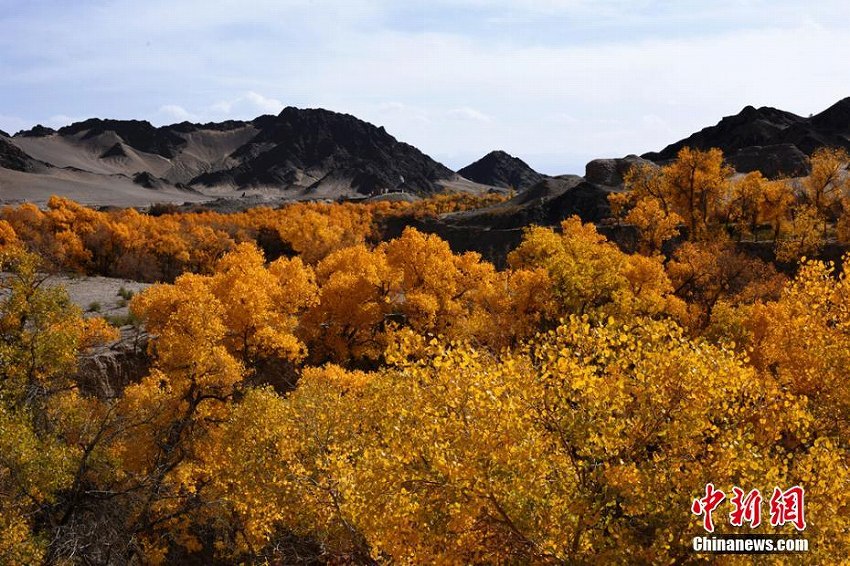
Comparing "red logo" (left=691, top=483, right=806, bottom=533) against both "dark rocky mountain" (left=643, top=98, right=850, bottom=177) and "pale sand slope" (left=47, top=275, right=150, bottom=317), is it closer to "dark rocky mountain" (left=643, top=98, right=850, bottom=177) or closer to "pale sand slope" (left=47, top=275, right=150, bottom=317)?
"pale sand slope" (left=47, top=275, right=150, bottom=317)

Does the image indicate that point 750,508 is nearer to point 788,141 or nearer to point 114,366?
point 114,366

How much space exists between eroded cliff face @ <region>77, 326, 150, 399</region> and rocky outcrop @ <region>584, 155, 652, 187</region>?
3839 inches

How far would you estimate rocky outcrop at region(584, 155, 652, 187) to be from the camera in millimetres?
118406

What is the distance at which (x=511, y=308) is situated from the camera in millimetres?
46469

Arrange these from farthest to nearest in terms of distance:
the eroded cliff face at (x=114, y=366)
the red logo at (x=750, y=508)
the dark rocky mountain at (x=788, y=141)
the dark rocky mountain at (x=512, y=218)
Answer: the dark rocky mountain at (x=788, y=141)
the dark rocky mountain at (x=512, y=218)
the eroded cliff face at (x=114, y=366)
the red logo at (x=750, y=508)

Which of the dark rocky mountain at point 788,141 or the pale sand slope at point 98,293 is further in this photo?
the dark rocky mountain at point 788,141

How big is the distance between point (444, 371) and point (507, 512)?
152 inches

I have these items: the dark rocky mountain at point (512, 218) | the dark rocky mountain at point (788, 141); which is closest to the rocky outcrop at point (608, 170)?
the dark rocky mountain at point (512, 218)

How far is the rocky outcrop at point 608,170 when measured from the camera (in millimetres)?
118406

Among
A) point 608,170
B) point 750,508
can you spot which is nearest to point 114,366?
point 750,508

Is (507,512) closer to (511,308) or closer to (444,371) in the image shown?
(444,371)

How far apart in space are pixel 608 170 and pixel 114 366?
343 ft

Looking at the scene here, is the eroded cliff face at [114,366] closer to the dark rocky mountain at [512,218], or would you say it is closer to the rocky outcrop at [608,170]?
the dark rocky mountain at [512,218]

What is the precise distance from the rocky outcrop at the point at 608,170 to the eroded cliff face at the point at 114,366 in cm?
9751
